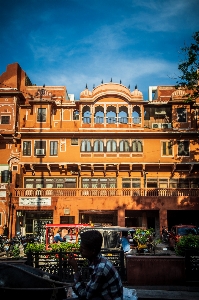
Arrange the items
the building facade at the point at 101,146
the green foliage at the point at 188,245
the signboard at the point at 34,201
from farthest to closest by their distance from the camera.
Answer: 1. the building facade at the point at 101,146
2. the signboard at the point at 34,201
3. the green foliage at the point at 188,245

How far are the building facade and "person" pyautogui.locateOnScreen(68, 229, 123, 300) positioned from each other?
2523cm

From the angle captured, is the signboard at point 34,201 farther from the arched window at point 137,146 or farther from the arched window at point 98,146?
the arched window at point 137,146

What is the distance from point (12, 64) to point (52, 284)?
3281cm

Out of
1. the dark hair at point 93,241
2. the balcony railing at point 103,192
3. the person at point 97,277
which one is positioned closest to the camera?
the person at point 97,277

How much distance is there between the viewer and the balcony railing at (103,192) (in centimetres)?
2658

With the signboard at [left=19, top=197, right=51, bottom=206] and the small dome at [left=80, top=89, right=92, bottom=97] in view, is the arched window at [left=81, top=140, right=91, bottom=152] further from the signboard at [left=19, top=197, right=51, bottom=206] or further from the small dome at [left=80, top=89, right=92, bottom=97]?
the signboard at [left=19, top=197, right=51, bottom=206]

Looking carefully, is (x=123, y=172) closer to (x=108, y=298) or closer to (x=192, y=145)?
(x=192, y=145)

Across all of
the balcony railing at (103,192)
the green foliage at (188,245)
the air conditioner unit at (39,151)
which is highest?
the air conditioner unit at (39,151)

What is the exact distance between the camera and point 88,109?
3125 cm

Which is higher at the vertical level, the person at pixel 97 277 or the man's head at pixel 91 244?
the man's head at pixel 91 244

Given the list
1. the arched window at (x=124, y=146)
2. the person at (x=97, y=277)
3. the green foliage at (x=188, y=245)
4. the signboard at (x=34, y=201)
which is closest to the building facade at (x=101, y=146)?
the arched window at (x=124, y=146)

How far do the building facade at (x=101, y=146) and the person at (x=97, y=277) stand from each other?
82.8 feet

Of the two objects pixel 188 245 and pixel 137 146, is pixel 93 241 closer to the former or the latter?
pixel 188 245

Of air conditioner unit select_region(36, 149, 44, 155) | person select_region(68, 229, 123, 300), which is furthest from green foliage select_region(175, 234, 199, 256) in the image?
air conditioner unit select_region(36, 149, 44, 155)
